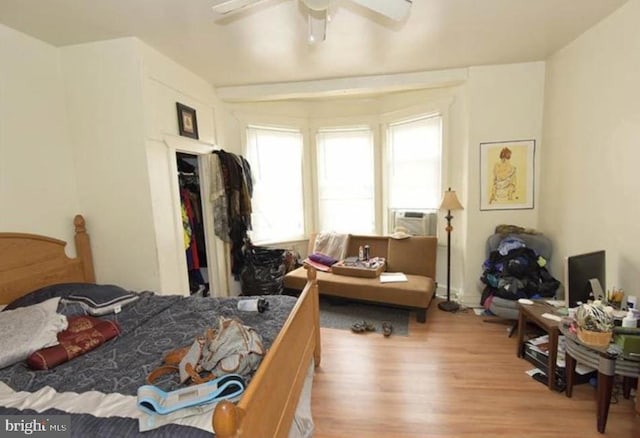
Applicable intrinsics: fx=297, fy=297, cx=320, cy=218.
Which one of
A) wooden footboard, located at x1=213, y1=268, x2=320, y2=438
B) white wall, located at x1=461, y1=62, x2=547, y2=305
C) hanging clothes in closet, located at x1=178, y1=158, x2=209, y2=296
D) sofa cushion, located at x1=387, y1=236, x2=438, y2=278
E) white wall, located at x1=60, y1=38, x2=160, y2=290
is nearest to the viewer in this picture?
wooden footboard, located at x1=213, y1=268, x2=320, y2=438

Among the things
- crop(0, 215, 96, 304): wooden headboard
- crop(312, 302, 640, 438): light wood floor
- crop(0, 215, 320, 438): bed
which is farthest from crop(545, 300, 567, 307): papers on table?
crop(0, 215, 96, 304): wooden headboard

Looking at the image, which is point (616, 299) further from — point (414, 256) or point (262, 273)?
point (262, 273)

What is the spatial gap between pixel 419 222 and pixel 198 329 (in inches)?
114

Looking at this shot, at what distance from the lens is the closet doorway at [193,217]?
323cm

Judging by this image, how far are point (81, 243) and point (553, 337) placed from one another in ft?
12.0

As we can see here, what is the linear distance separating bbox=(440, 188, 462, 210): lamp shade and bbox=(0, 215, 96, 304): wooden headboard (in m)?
3.44

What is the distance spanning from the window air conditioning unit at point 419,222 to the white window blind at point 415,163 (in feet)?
0.33

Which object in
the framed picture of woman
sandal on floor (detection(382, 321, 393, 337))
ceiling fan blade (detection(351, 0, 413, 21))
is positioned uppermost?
ceiling fan blade (detection(351, 0, 413, 21))

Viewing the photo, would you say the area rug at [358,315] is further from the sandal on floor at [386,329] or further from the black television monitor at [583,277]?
the black television monitor at [583,277]

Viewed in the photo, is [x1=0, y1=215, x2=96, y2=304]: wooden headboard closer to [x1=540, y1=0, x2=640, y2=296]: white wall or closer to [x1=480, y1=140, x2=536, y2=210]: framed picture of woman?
[x1=480, y1=140, x2=536, y2=210]: framed picture of woman

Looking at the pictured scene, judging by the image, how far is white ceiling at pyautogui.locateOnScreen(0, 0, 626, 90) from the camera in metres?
1.97

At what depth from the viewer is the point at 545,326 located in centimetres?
210

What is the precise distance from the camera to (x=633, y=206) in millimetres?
2016

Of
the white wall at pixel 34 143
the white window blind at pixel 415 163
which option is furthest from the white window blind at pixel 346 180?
the white wall at pixel 34 143
